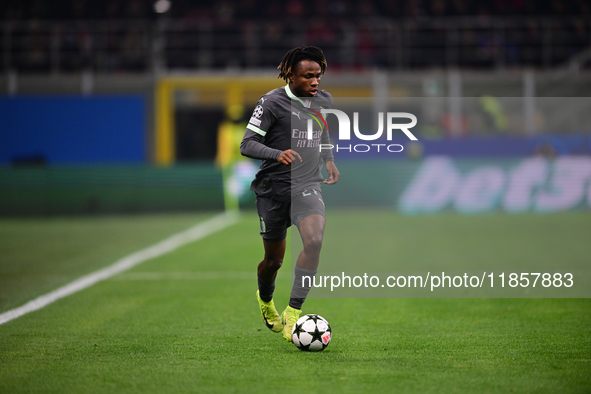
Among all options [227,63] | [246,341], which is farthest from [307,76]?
[227,63]

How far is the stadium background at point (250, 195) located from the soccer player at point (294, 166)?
63cm

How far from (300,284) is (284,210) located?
567 millimetres

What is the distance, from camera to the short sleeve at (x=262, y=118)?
5086 millimetres

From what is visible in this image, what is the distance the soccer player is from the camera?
16.6 feet

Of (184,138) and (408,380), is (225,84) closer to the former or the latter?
(184,138)

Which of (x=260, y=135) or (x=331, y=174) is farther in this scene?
(x=331, y=174)

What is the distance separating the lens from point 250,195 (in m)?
17.9

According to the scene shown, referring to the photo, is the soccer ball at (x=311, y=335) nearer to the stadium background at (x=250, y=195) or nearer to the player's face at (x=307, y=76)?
the stadium background at (x=250, y=195)

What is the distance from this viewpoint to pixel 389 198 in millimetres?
18344

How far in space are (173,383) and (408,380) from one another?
1355 mm

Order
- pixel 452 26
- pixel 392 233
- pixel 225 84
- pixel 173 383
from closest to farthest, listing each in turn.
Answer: pixel 173 383 < pixel 392 233 < pixel 452 26 < pixel 225 84

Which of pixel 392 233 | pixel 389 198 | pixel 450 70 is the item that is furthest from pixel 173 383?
pixel 450 70

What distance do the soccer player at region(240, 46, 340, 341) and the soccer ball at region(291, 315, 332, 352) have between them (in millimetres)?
148

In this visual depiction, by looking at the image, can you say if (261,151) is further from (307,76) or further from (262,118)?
(307,76)
